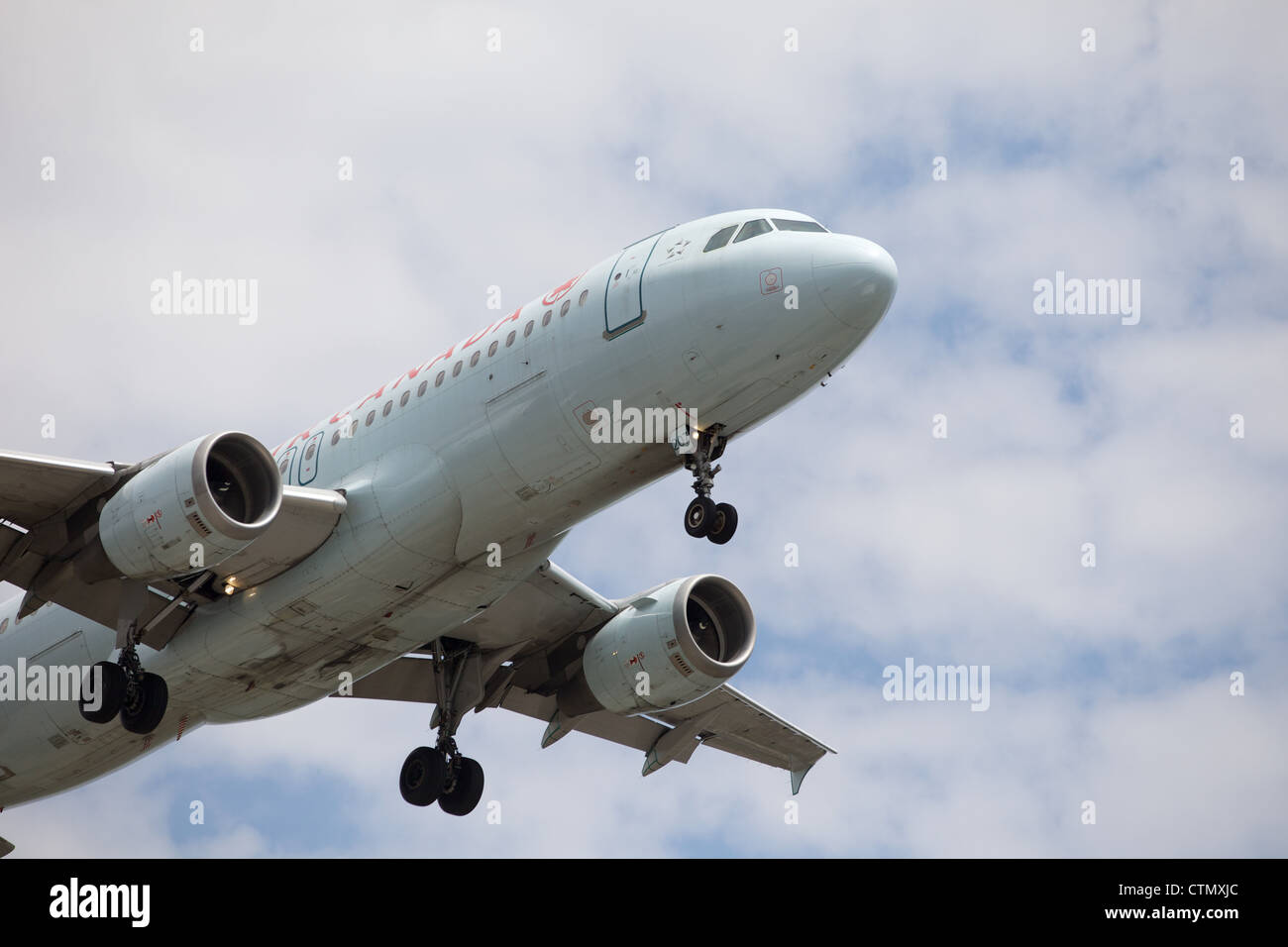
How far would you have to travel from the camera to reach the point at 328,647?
27109 mm

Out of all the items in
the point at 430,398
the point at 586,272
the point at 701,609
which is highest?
the point at 586,272

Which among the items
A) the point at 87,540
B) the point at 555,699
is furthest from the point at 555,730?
the point at 87,540

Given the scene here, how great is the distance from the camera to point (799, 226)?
80.0 feet

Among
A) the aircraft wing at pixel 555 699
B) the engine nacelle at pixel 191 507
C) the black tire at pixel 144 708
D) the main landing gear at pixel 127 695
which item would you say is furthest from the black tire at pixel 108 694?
the aircraft wing at pixel 555 699

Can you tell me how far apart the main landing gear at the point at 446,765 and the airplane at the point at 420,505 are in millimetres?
250

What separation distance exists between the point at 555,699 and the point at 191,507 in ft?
33.9

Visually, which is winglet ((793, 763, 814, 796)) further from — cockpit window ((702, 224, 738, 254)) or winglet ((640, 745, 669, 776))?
cockpit window ((702, 224, 738, 254))

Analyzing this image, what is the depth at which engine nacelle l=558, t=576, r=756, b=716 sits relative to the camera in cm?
2948

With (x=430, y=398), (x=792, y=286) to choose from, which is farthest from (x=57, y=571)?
(x=792, y=286)

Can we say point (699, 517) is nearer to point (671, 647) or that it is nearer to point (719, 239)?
point (719, 239)

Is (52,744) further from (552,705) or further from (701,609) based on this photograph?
(701,609)

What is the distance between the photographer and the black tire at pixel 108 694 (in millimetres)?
26359
